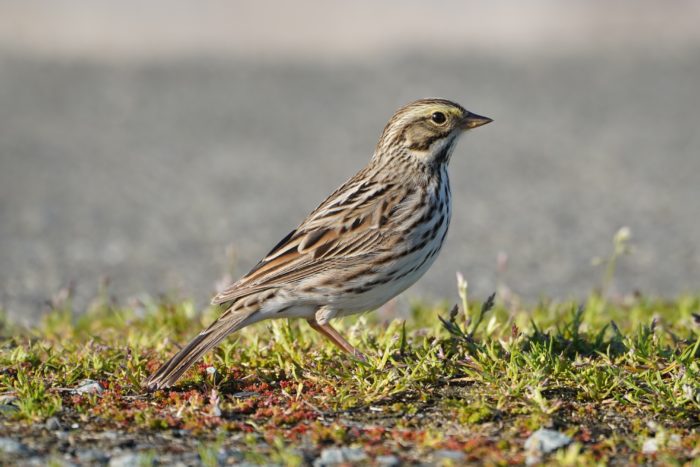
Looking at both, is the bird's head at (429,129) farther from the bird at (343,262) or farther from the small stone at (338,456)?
the small stone at (338,456)

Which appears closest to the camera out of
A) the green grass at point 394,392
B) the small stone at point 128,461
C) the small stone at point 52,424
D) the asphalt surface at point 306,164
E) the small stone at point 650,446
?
the small stone at point 128,461

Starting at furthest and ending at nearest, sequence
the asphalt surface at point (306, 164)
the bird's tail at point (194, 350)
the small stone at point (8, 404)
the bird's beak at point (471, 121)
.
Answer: the asphalt surface at point (306, 164) → the bird's beak at point (471, 121) → the bird's tail at point (194, 350) → the small stone at point (8, 404)

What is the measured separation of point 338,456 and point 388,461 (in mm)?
253

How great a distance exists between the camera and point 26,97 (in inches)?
990

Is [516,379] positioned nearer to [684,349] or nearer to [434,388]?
[434,388]

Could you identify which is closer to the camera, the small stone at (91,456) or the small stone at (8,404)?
the small stone at (91,456)

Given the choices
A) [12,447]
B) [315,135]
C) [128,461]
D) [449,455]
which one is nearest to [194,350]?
[128,461]

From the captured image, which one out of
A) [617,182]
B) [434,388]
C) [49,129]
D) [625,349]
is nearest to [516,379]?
[434,388]

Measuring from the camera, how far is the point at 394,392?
595cm

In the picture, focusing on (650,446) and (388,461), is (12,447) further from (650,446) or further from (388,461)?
(650,446)

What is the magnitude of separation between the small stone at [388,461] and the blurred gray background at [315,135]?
3.49 meters

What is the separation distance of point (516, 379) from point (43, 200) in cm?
1225

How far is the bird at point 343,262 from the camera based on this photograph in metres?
6.46

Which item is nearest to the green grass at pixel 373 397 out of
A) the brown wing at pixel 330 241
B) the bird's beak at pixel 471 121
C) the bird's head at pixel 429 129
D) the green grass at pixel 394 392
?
the green grass at pixel 394 392
